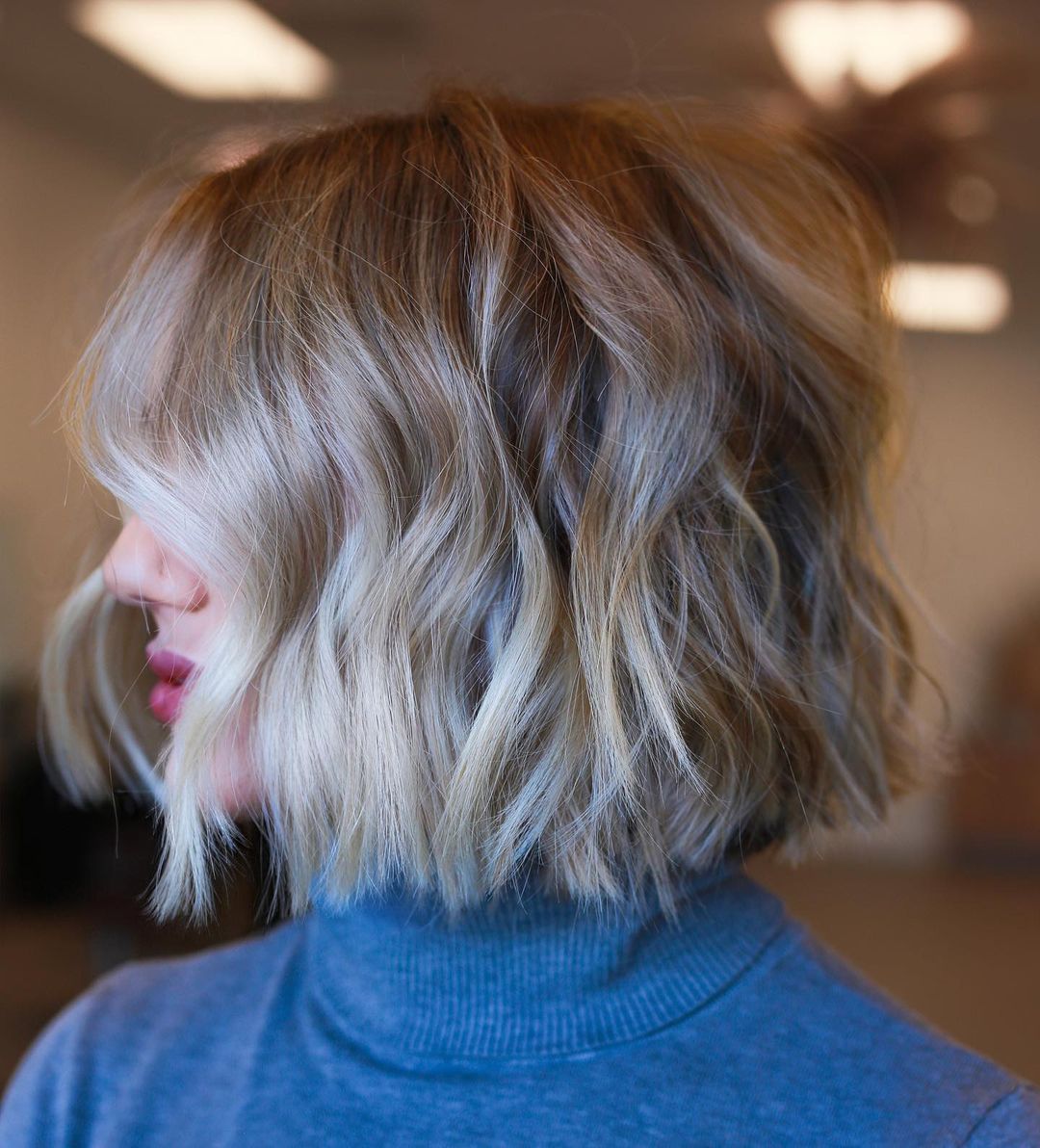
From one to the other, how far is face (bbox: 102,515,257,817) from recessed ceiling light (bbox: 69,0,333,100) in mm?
651

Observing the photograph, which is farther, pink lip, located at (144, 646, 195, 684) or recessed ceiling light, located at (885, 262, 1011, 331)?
recessed ceiling light, located at (885, 262, 1011, 331)

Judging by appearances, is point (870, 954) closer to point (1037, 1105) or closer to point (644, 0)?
point (1037, 1105)

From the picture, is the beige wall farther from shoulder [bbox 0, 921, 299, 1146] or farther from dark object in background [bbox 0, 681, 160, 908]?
shoulder [bbox 0, 921, 299, 1146]

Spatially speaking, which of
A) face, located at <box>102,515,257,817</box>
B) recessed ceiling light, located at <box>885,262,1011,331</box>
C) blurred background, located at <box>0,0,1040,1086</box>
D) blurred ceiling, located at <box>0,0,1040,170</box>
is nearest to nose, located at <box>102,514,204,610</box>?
face, located at <box>102,515,257,817</box>

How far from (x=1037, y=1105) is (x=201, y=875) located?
46 centimetres

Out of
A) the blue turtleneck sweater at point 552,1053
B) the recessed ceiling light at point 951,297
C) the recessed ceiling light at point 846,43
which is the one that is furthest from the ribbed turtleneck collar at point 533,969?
the recessed ceiling light at point 846,43

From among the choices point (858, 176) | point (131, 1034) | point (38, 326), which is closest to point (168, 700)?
point (131, 1034)

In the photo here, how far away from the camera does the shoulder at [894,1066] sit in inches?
21.5

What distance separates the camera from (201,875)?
1.92 ft

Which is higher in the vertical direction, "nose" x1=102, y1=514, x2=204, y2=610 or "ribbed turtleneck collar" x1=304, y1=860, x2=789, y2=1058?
"nose" x1=102, y1=514, x2=204, y2=610

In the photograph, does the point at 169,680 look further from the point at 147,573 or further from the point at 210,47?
the point at 210,47

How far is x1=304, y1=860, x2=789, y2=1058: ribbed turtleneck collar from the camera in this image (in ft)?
2.02

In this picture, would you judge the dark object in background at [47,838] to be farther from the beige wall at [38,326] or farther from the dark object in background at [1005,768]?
the dark object in background at [1005,768]

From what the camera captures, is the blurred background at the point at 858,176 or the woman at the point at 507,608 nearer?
the woman at the point at 507,608
